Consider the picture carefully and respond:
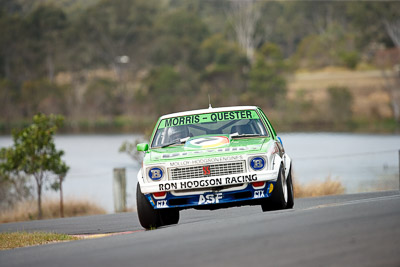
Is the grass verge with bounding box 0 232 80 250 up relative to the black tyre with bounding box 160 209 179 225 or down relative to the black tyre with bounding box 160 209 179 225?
down

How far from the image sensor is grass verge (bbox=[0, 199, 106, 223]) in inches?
880

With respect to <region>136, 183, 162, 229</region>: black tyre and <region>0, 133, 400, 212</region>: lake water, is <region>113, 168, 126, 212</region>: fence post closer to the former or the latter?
<region>0, 133, 400, 212</region>: lake water

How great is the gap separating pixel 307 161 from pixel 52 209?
12746mm

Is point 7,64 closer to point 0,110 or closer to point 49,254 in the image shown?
point 0,110

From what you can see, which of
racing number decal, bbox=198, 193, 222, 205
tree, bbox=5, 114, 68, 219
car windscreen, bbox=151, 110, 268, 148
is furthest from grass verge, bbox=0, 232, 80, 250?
tree, bbox=5, 114, 68, 219

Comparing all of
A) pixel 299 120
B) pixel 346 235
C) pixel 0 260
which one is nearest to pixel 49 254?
pixel 0 260

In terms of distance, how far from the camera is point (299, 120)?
68.8 metres

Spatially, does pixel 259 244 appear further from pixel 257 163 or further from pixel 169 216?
pixel 169 216

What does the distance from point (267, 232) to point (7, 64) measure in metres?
81.8

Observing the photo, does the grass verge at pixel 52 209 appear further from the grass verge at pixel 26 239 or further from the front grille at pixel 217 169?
the front grille at pixel 217 169

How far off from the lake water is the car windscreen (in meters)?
9.84

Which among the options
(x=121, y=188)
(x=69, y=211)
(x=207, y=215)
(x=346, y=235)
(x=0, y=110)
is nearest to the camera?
(x=346, y=235)

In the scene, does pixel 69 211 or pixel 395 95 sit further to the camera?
pixel 395 95

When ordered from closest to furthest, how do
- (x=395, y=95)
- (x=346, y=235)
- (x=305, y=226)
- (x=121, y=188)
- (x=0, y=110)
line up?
(x=346, y=235), (x=305, y=226), (x=121, y=188), (x=395, y=95), (x=0, y=110)
